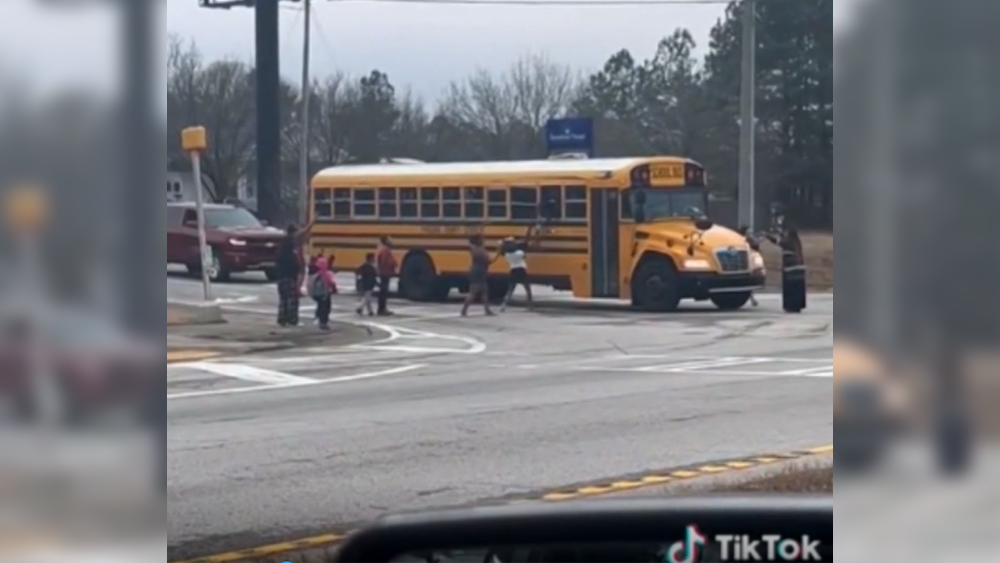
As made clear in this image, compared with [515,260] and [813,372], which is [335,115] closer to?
[515,260]

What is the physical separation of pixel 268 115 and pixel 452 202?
1.19 feet

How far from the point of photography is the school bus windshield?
2.43 m

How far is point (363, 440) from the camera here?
257 centimetres

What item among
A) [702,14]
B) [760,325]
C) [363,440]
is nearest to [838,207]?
[702,14]

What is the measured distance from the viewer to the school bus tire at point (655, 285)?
2551mm

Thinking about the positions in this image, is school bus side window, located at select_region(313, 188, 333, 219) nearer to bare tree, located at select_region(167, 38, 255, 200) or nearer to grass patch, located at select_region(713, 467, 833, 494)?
bare tree, located at select_region(167, 38, 255, 200)

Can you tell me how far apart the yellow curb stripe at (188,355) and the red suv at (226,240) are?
14 centimetres

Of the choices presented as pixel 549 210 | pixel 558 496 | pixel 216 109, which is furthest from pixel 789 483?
pixel 216 109

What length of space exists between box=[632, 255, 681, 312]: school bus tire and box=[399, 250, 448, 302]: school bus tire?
0.34 meters

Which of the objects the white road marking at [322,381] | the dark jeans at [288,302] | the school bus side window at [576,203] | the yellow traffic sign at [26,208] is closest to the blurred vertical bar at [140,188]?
the yellow traffic sign at [26,208]

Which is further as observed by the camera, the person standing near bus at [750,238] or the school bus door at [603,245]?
the school bus door at [603,245]

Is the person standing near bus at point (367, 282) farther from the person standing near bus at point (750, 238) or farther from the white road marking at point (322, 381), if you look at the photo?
the person standing near bus at point (750, 238)

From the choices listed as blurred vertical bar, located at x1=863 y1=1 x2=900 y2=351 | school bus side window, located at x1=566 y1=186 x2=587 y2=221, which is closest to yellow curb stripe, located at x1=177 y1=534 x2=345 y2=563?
school bus side window, located at x1=566 y1=186 x2=587 y2=221

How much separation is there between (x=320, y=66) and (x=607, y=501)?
87 centimetres
